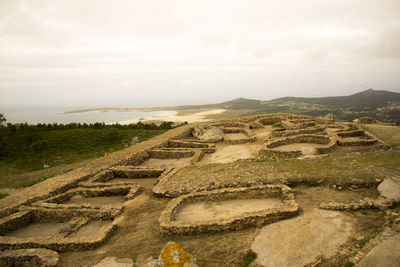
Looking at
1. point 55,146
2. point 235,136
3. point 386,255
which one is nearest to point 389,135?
point 235,136

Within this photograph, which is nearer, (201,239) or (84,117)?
(201,239)

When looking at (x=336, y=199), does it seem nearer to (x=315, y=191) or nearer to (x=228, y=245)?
(x=315, y=191)

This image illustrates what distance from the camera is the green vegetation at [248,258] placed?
16.7 ft

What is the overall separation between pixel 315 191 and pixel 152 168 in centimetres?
837

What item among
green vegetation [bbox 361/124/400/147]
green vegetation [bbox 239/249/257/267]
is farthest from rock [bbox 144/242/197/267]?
green vegetation [bbox 361/124/400/147]

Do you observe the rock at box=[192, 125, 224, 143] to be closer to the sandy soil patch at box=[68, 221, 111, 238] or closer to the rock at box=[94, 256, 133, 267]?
the sandy soil patch at box=[68, 221, 111, 238]

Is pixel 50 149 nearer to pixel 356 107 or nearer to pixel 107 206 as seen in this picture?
pixel 107 206

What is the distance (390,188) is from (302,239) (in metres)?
3.70

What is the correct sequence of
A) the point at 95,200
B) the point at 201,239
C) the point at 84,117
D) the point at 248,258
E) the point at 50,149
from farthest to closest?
the point at 84,117 → the point at 50,149 → the point at 95,200 → the point at 201,239 → the point at 248,258

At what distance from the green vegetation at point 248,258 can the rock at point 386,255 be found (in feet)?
7.17

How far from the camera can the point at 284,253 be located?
5.11m

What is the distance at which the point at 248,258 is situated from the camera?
5.20m

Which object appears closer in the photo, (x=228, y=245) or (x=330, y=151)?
(x=228, y=245)

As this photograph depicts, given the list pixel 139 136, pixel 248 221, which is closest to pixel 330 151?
pixel 248 221
